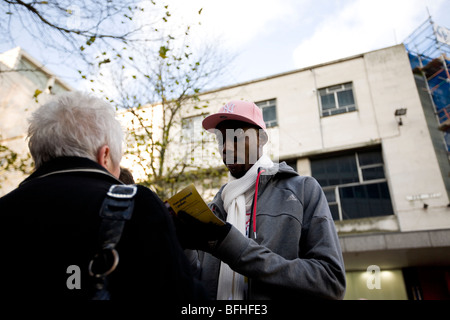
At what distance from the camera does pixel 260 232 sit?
1.81 metres

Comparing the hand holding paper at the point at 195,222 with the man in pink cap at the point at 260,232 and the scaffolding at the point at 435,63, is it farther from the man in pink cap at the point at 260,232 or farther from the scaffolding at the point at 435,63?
the scaffolding at the point at 435,63

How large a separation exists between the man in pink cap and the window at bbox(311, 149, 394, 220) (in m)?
8.77

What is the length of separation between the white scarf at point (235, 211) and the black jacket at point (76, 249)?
62 cm

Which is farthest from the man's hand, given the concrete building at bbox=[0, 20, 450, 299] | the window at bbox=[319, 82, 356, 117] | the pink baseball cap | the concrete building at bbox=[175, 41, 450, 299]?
the window at bbox=[319, 82, 356, 117]

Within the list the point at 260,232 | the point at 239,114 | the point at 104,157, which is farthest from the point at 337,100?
the point at 104,157

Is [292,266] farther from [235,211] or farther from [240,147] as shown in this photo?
[240,147]

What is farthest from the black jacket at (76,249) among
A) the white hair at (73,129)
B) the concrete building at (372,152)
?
the concrete building at (372,152)

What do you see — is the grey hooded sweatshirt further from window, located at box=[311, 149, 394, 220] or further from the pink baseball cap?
window, located at box=[311, 149, 394, 220]

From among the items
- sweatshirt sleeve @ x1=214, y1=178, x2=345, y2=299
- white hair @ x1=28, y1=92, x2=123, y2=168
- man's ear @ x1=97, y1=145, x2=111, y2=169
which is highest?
white hair @ x1=28, y1=92, x2=123, y2=168

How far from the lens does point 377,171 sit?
1040 centimetres

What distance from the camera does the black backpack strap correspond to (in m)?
1.02

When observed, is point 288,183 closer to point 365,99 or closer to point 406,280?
point 406,280

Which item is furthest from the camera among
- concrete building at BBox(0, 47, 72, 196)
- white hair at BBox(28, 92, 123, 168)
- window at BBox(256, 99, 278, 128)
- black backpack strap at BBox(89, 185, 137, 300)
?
concrete building at BBox(0, 47, 72, 196)

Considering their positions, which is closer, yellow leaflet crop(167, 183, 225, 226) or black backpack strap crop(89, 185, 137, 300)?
black backpack strap crop(89, 185, 137, 300)
